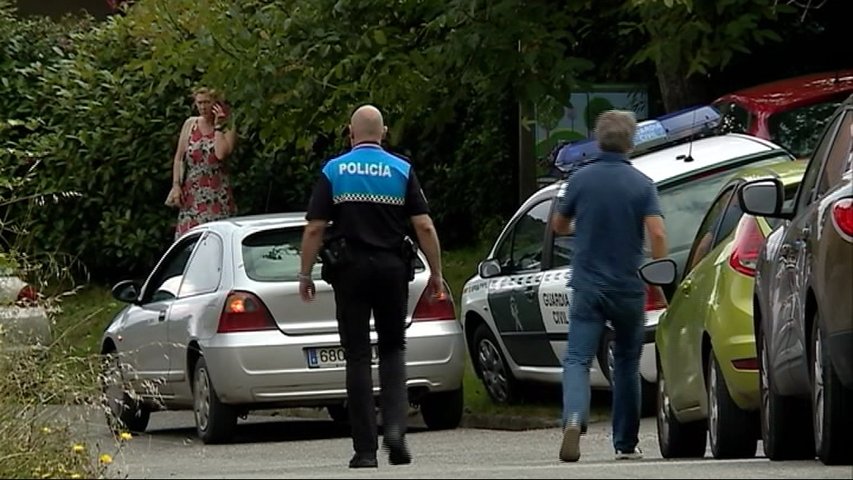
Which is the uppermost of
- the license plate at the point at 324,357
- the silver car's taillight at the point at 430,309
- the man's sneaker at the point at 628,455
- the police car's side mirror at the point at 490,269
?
the police car's side mirror at the point at 490,269

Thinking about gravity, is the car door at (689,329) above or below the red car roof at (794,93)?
below

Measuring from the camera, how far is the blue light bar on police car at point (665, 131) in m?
15.9

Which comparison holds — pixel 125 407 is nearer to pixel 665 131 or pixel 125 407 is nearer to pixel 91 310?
pixel 91 310

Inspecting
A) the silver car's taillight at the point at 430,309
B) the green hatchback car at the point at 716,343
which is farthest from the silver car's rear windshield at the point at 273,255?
the green hatchback car at the point at 716,343

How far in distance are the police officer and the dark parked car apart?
1.75m

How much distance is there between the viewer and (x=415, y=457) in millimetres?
12414

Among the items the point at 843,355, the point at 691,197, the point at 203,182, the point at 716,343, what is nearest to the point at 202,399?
the point at 691,197

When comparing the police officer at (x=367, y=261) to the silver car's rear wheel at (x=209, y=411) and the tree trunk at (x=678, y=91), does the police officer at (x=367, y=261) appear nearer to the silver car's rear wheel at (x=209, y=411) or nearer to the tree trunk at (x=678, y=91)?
the silver car's rear wheel at (x=209, y=411)

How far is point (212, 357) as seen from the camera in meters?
13.7

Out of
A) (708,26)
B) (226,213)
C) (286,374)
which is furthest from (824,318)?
(226,213)

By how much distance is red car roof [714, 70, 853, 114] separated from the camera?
16.6 meters

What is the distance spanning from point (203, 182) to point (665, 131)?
454cm

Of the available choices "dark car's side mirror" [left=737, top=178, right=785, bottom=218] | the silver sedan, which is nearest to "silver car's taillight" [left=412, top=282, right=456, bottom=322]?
the silver sedan

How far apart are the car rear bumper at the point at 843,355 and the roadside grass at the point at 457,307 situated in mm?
4215
